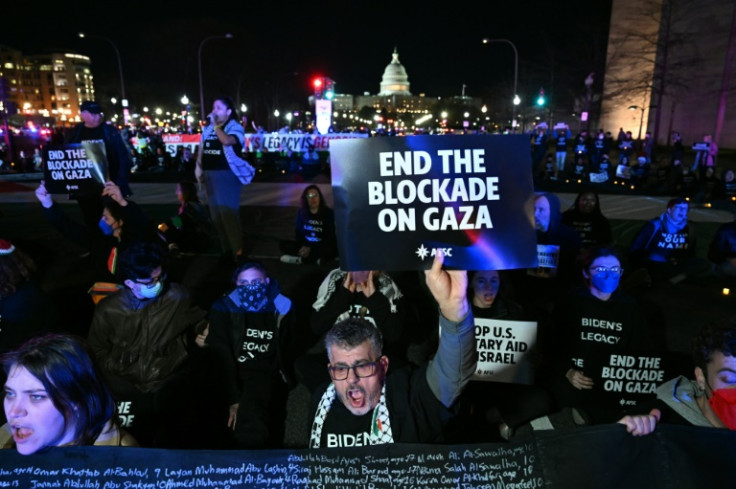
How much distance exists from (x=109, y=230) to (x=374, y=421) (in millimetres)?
4050

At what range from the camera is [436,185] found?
2.37m

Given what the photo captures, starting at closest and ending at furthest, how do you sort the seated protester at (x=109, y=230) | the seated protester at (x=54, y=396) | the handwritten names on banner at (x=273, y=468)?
the handwritten names on banner at (x=273, y=468)
the seated protester at (x=54, y=396)
the seated protester at (x=109, y=230)

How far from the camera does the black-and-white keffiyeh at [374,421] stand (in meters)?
2.44

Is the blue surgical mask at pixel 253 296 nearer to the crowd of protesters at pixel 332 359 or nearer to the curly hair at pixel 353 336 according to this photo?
the crowd of protesters at pixel 332 359

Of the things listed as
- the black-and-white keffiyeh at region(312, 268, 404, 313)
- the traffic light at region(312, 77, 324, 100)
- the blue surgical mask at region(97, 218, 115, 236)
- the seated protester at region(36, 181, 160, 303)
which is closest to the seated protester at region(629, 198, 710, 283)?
the black-and-white keffiyeh at region(312, 268, 404, 313)

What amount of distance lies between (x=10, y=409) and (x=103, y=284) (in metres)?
3.09

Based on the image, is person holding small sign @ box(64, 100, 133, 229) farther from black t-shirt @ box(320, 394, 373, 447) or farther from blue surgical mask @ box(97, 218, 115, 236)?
black t-shirt @ box(320, 394, 373, 447)

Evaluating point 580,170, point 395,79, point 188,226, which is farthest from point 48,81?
point 188,226

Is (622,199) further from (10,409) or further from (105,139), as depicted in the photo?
(10,409)

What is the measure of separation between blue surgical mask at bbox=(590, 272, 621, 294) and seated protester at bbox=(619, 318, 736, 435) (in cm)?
131

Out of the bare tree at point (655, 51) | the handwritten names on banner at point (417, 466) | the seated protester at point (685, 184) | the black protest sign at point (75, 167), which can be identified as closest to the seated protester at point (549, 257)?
the handwritten names on banner at point (417, 466)

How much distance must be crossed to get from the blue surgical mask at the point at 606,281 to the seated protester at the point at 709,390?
4.31 feet

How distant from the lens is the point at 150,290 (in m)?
3.82

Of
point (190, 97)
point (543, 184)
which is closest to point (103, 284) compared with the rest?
point (543, 184)
